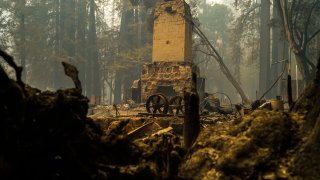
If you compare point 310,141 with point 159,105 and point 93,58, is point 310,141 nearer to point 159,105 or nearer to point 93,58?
point 159,105

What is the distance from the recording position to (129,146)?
12.4 ft

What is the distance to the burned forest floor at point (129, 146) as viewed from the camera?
271 centimetres

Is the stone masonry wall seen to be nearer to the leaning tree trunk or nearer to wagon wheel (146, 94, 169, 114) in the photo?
wagon wheel (146, 94, 169, 114)

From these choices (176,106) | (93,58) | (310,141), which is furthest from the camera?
(93,58)

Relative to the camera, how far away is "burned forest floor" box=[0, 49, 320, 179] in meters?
2.71

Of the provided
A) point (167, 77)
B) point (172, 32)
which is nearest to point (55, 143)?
point (167, 77)

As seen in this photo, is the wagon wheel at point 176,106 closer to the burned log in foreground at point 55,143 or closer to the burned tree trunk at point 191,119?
the burned tree trunk at point 191,119

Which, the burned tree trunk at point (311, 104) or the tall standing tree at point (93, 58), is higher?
the tall standing tree at point (93, 58)

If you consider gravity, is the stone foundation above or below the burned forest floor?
above

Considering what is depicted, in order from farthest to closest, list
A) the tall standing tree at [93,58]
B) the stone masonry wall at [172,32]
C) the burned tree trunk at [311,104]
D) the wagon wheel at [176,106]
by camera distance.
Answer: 1. the tall standing tree at [93,58]
2. the stone masonry wall at [172,32]
3. the wagon wheel at [176,106]
4. the burned tree trunk at [311,104]

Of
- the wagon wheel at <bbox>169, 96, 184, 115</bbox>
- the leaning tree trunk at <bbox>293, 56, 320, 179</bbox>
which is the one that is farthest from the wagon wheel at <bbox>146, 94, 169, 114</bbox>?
the leaning tree trunk at <bbox>293, 56, 320, 179</bbox>

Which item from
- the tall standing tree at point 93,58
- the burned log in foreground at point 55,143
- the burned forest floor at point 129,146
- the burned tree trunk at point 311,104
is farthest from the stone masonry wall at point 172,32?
the burned log in foreground at point 55,143

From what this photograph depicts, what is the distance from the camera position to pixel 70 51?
3559 cm

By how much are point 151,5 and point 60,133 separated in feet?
101
